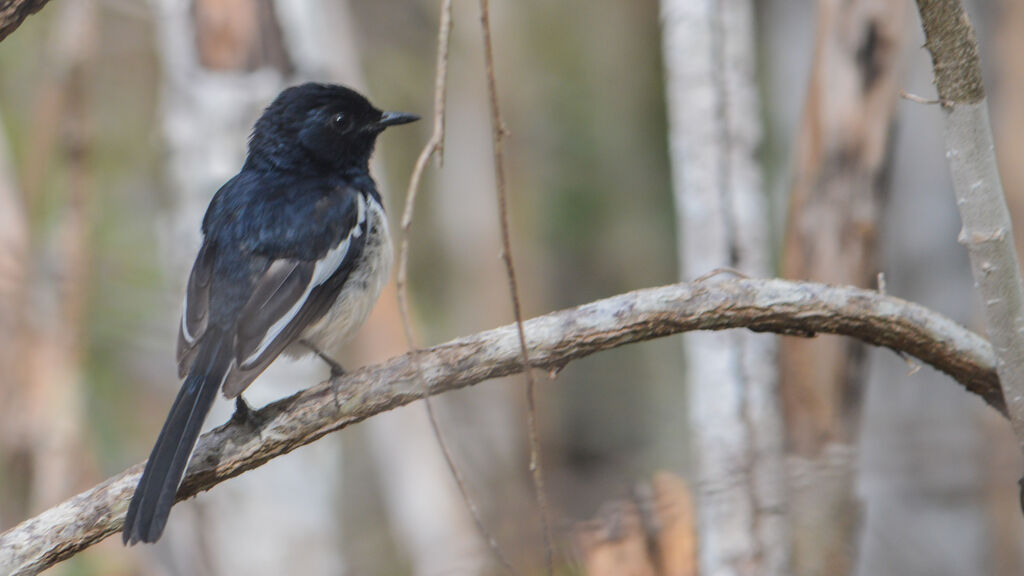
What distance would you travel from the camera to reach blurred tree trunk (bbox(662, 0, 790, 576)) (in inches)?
163

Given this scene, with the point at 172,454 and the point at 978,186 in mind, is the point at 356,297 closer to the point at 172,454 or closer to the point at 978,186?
the point at 172,454

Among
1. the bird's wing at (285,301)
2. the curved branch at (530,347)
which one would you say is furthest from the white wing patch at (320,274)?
the curved branch at (530,347)

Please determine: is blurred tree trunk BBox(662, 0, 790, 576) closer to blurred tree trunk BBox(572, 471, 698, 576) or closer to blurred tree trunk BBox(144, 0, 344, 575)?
blurred tree trunk BBox(572, 471, 698, 576)

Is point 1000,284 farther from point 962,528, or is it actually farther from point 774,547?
point 962,528

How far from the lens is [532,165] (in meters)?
8.63

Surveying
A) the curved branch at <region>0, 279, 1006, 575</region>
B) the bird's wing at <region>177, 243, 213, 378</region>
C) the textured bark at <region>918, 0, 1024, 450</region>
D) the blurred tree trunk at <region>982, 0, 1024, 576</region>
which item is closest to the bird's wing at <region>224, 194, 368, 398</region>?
the bird's wing at <region>177, 243, 213, 378</region>

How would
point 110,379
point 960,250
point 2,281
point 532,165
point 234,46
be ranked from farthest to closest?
1. point 532,165
2. point 110,379
3. point 960,250
4. point 2,281
5. point 234,46

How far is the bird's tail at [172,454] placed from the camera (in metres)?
2.48

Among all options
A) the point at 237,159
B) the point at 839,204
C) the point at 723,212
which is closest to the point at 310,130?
the point at 237,159

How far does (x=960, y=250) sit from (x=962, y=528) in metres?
1.79

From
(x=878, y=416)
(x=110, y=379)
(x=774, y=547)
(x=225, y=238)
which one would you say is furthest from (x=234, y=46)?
(x=878, y=416)

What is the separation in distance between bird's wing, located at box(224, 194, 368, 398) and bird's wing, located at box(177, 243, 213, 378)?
14 cm

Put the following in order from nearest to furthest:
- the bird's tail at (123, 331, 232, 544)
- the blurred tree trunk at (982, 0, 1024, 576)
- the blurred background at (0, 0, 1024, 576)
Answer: the bird's tail at (123, 331, 232, 544) → the blurred background at (0, 0, 1024, 576) → the blurred tree trunk at (982, 0, 1024, 576)

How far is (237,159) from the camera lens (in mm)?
4961
